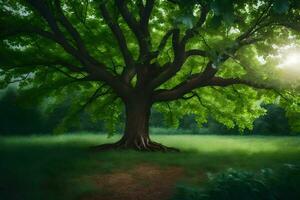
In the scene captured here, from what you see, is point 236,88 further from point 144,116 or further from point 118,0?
point 118,0

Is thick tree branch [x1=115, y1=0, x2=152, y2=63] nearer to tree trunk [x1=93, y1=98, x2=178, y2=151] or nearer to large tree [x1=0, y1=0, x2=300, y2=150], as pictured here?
large tree [x1=0, y1=0, x2=300, y2=150]

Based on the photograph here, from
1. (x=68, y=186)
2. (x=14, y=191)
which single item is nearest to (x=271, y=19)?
(x=68, y=186)

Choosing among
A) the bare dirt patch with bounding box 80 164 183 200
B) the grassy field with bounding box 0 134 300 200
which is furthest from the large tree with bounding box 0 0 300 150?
the bare dirt patch with bounding box 80 164 183 200

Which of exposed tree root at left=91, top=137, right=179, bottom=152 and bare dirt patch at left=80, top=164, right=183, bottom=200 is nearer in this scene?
bare dirt patch at left=80, top=164, right=183, bottom=200

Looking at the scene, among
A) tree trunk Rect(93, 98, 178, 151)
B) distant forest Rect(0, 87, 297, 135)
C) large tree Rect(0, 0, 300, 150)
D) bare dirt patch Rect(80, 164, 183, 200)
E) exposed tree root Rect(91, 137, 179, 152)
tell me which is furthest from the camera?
distant forest Rect(0, 87, 297, 135)

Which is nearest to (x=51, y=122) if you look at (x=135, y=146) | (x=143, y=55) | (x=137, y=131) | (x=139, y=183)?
(x=137, y=131)

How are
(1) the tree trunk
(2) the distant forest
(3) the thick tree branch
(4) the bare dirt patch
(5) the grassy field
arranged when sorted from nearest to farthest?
(4) the bare dirt patch → (5) the grassy field → (3) the thick tree branch → (1) the tree trunk → (2) the distant forest

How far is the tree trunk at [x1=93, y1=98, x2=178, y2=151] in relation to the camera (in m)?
22.1

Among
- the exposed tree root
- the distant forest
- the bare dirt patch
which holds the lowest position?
the bare dirt patch

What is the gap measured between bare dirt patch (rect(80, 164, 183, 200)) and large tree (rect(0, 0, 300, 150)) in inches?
212

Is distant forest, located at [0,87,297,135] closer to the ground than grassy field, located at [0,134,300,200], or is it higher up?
higher up

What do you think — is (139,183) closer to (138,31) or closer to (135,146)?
(135,146)

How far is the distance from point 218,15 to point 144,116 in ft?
56.2

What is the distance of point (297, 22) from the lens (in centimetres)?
1595
